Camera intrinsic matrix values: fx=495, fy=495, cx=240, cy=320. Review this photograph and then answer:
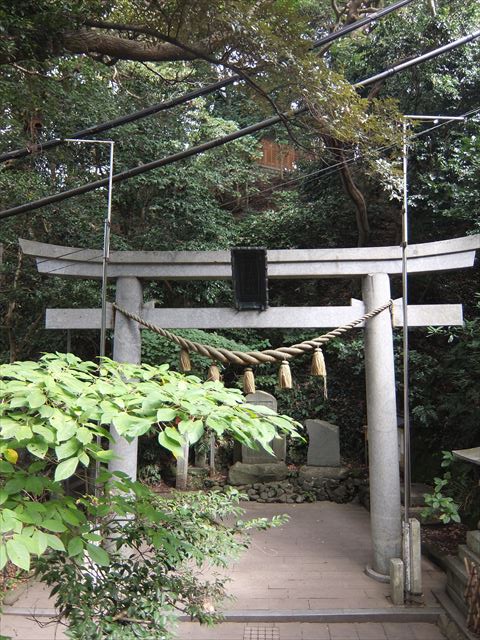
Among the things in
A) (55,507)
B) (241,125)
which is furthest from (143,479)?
(241,125)

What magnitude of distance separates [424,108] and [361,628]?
27.3 ft

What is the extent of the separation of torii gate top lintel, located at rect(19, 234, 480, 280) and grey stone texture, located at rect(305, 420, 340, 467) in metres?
5.04

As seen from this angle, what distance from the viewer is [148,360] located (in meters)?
9.03

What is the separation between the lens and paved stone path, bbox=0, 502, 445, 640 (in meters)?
Answer: 4.22

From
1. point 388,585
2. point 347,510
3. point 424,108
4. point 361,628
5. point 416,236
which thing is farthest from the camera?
point 416,236

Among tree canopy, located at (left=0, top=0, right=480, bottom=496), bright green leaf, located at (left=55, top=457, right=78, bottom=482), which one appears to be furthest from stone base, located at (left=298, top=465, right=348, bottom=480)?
bright green leaf, located at (left=55, top=457, right=78, bottom=482)

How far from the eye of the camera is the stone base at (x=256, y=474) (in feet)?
30.9

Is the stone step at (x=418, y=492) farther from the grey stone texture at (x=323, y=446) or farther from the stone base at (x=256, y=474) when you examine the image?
the stone base at (x=256, y=474)

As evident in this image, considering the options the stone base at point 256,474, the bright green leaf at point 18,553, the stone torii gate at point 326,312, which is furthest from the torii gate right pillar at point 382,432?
the bright green leaf at point 18,553

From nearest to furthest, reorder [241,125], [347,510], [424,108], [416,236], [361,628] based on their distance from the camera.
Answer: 1. [361,628]
2. [347,510]
3. [424,108]
4. [416,236]
5. [241,125]

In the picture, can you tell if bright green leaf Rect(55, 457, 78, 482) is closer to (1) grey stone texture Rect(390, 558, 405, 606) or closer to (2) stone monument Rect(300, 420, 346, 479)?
(1) grey stone texture Rect(390, 558, 405, 606)

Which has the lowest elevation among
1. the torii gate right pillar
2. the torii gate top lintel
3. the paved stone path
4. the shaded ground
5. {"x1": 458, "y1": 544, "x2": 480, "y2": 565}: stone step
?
the shaded ground

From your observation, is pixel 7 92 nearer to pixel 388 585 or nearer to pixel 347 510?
pixel 388 585

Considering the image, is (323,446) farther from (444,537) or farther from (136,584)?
(136,584)
